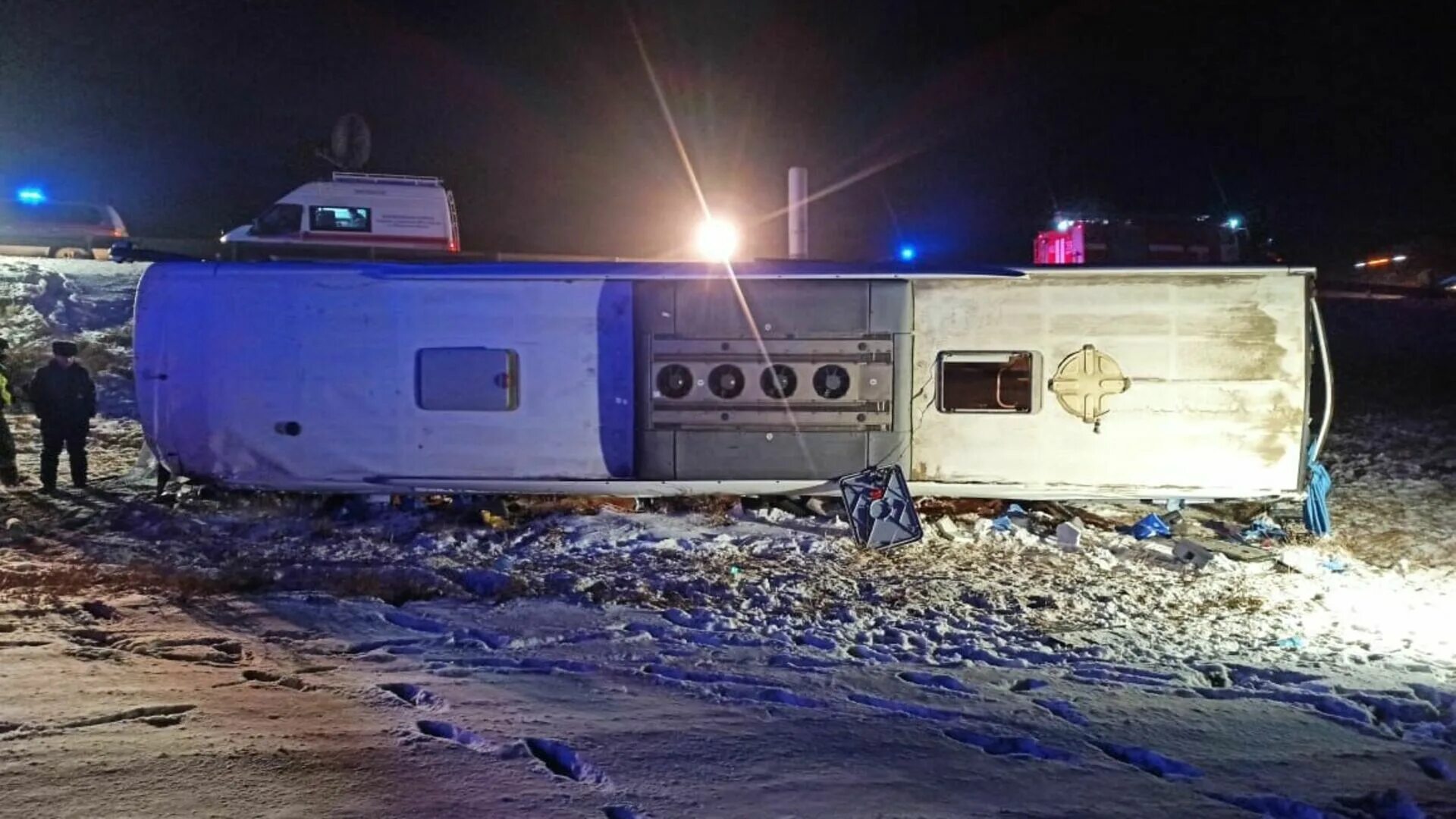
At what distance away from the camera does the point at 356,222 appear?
17.9 meters

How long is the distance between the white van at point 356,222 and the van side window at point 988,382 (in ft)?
38.6

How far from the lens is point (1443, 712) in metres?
4.86

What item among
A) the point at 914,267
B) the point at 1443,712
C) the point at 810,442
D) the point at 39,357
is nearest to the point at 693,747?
the point at 1443,712

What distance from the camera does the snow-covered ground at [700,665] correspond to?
13.2 feet

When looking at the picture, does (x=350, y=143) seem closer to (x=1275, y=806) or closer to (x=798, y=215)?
(x=798, y=215)

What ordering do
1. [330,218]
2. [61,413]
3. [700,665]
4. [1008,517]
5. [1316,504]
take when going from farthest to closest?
1. [330,218]
2. [61,413]
3. [1008,517]
4. [1316,504]
5. [700,665]

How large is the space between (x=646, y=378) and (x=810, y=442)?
58.3 inches

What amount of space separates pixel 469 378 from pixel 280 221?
11.1 meters

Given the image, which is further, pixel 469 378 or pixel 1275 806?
pixel 469 378

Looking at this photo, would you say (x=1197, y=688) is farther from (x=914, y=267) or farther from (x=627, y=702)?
(x=914, y=267)

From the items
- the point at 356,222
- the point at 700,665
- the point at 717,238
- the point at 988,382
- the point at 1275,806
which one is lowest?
the point at 1275,806

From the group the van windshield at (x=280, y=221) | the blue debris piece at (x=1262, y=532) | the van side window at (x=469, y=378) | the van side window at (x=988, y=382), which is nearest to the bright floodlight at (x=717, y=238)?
the van side window at (x=469, y=378)

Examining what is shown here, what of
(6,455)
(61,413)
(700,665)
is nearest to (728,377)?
(700,665)

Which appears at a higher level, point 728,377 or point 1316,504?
point 728,377
